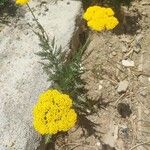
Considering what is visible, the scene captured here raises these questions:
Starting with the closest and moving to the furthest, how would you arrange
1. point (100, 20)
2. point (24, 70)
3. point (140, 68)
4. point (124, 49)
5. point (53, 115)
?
point (53, 115) < point (100, 20) < point (24, 70) < point (140, 68) < point (124, 49)

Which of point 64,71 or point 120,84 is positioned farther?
point 120,84

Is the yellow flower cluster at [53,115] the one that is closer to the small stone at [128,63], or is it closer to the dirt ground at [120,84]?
the dirt ground at [120,84]

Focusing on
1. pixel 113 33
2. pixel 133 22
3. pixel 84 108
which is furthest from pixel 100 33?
pixel 84 108

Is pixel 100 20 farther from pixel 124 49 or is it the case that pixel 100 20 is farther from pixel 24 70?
pixel 124 49

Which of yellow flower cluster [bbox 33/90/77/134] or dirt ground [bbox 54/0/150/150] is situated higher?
yellow flower cluster [bbox 33/90/77/134]

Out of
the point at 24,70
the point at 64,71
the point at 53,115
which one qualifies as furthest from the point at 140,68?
the point at 53,115

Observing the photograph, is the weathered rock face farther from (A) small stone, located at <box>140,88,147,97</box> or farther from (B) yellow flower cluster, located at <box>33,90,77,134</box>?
(A) small stone, located at <box>140,88,147,97</box>

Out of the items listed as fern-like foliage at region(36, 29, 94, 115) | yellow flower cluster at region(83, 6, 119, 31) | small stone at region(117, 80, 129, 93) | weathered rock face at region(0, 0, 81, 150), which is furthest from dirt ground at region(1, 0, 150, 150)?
yellow flower cluster at region(83, 6, 119, 31)
